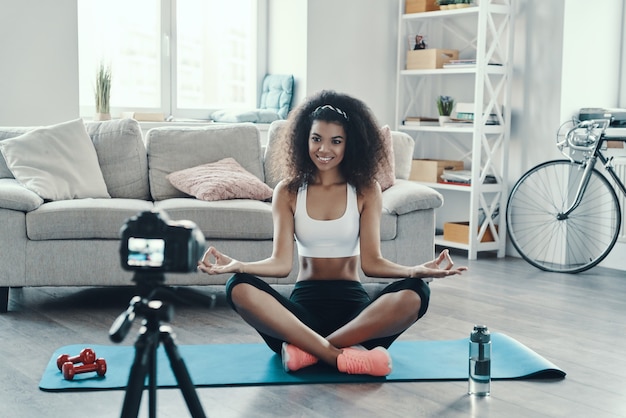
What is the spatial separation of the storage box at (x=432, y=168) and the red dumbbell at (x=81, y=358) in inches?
134

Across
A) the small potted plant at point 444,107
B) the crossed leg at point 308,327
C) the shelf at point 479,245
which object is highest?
the small potted plant at point 444,107

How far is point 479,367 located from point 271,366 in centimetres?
70

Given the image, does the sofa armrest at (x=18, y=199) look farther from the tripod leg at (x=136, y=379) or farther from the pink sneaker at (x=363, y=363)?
the tripod leg at (x=136, y=379)

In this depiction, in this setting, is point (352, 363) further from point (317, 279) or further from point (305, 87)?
point (305, 87)

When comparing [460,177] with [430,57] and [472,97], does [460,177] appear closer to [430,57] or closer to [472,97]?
[472,97]

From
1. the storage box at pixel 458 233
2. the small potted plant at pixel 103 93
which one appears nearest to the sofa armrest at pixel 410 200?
the storage box at pixel 458 233

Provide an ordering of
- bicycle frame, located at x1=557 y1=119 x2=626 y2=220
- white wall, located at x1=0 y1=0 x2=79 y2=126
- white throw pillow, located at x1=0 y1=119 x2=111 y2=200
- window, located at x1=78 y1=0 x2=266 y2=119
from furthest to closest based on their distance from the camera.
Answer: window, located at x1=78 y1=0 x2=266 y2=119, white wall, located at x1=0 y1=0 x2=79 y2=126, bicycle frame, located at x1=557 y1=119 x2=626 y2=220, white throw pillow, located at x1=0 y1=119 x2=111 y2=200

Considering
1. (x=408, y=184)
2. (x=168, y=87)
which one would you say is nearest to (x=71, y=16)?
(x=168, y=87)

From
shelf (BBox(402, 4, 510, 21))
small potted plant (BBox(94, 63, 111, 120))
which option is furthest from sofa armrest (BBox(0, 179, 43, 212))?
shelf (BBox(402, 4, 510, 21))

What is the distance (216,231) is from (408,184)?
1059 mm

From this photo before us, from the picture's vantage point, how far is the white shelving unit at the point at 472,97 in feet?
17.7

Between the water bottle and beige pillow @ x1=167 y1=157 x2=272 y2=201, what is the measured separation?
177cm

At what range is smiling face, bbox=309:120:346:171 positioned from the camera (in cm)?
282

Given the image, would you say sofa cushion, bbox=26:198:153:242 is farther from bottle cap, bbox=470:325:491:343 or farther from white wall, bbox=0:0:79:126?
bottle cap, bbox=470:325:491:343
